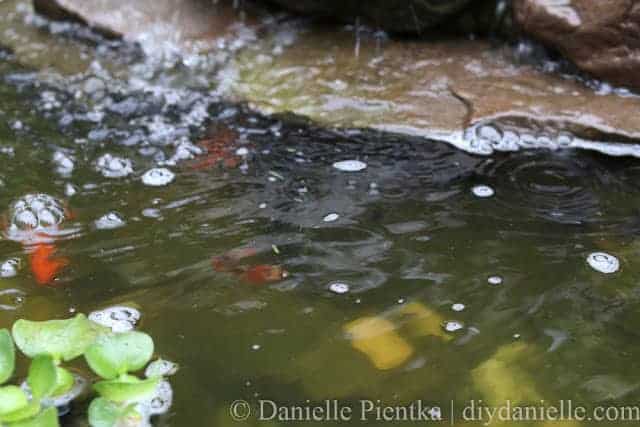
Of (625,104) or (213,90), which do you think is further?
(213,90)

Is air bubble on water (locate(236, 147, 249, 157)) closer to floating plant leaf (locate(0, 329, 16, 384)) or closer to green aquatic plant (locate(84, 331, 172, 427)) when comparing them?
green aquatic plant (locate(84, 331, 172, 427))

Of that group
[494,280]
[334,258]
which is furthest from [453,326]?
[334,258]

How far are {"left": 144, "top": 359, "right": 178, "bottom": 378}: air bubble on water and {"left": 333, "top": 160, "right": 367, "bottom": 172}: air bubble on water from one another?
50.5 inches

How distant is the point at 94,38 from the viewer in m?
4.35

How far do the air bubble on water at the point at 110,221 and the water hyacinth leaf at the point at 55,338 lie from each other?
2.63ft

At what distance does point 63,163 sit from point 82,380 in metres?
1.44

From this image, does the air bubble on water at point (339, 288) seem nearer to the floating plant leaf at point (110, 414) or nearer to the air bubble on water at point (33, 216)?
the floating plant leaf at point (110, 414)

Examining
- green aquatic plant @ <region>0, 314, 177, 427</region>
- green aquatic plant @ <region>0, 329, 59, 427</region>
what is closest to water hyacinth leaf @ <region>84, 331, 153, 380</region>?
green aquatic plant @ <region>0, 314, 177, 427</region>

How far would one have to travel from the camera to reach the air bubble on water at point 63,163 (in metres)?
2.95

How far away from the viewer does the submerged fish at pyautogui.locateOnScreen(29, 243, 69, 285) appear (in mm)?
2240

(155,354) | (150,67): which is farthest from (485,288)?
(150,67)

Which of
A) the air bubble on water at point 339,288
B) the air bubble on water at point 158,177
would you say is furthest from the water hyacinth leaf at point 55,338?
the air bubble on water at point 158,177

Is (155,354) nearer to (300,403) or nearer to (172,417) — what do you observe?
(172,417)

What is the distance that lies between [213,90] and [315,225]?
4.75 ft
